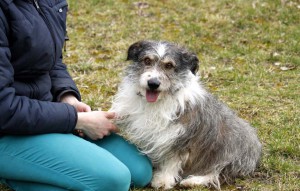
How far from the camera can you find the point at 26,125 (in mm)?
3539

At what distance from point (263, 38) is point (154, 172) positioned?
4.83 m

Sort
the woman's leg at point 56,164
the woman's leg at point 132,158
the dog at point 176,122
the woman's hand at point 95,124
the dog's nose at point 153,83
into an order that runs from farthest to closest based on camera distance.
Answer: the woman's leg at point 132,158 → the dog at point 176,122 → the dog's nose at point 153,83 → the woman's hand at point 95,124 → the woman's leg at point 56,164

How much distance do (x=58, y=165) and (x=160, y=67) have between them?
3.44 ft

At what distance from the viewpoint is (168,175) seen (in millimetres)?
4281

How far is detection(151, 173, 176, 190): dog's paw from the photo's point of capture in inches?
168

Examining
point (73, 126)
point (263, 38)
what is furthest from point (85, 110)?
point (263, 38)

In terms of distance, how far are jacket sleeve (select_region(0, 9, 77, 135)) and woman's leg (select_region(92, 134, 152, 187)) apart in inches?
26.0

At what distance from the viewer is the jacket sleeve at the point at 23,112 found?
11.2ft

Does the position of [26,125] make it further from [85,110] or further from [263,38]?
[263,38]

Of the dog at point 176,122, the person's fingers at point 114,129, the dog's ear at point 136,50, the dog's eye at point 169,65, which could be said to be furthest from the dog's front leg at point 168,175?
the dog's ear at point 136,50

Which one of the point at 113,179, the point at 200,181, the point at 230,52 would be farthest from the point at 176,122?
the point at 230,52

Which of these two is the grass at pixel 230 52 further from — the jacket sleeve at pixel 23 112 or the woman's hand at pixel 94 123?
the jacket sleeve at pixel 23 112

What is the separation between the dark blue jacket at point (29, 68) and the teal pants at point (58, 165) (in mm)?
82

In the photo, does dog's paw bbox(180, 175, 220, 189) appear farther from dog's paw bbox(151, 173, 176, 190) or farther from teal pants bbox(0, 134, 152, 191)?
teal pants bbox(0, 134, 152, 191)
